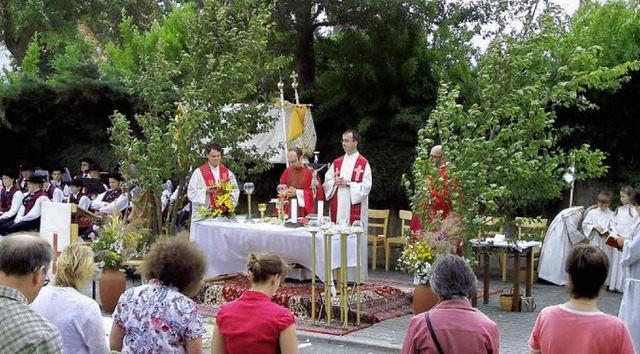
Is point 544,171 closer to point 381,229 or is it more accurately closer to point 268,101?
point 268,101

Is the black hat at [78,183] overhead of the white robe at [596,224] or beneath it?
overhead

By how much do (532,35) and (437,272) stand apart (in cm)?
644

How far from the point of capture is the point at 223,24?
513 inches

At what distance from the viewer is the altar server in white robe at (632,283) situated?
7.17m

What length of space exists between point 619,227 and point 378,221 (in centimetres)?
545

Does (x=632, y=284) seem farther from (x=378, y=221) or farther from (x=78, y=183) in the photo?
(x=78, y=183)

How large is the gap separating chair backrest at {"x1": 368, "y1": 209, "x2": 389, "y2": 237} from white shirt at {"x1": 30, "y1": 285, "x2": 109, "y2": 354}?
11166 mm

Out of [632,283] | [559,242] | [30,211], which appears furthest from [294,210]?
[30,211]

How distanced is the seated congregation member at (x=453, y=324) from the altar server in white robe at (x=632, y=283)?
3587 mm

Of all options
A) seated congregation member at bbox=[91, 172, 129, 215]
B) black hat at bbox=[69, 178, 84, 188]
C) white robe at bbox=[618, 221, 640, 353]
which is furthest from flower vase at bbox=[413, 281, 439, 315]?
black hat at bbox=[69, 178, 84, 188]

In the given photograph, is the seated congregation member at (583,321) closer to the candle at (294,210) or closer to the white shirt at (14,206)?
the candle at (294,210)

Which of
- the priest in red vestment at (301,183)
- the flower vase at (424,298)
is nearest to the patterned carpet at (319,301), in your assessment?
the flower vase at (424,298)

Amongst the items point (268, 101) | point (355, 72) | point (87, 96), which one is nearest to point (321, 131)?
point (355, 72)

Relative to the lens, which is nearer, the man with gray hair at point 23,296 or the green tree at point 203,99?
the man with gray hair at point 23,296
